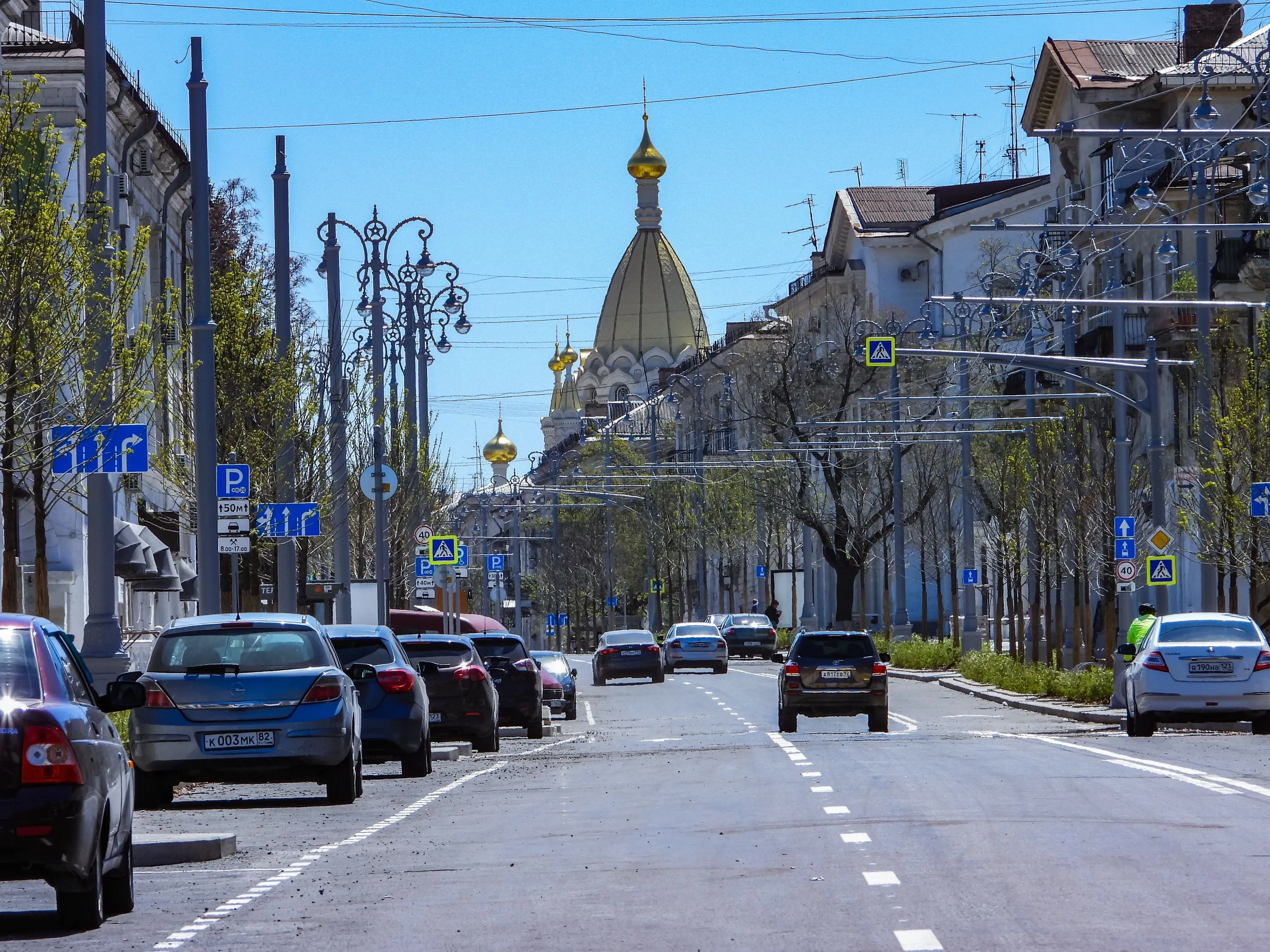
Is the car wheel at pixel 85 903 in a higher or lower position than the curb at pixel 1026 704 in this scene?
higher

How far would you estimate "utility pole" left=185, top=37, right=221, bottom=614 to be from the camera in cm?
2758

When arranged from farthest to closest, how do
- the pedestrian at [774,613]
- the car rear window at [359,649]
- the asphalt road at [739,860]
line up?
the pedestrian at [774,613]
the car rear window at [359,649]
the asphalt road at [739,860]

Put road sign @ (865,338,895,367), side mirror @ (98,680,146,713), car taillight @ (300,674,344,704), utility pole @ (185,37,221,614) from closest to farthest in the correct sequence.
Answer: side mirror @ (98,680,146,713), car taillight @ (300,674,344,704), utility pole @ (185,37,221,614), road sign @ (865,338,895,367)

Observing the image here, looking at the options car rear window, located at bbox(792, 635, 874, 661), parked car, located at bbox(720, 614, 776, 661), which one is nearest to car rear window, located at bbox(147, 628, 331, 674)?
car rear window, located at bbox(792, 635, 874, 661)

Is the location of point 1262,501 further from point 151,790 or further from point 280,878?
point 280,878

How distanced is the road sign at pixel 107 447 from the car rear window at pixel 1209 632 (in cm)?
1367

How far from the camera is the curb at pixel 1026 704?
36.8m

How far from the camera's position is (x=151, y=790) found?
20016mm

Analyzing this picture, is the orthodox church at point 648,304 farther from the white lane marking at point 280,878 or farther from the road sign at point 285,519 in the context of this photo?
the white lane marking at point 280,878

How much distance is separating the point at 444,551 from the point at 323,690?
89.1 ft

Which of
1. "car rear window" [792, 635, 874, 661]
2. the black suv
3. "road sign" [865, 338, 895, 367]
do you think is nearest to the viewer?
the black suv

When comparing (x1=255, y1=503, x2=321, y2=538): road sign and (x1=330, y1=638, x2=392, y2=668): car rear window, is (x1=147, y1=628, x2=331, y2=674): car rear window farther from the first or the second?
(x1=255, y1=503, x2=321, y2=538): road sign

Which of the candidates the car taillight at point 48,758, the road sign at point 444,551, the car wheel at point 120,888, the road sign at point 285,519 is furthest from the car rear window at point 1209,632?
the car taillight at point 48,758

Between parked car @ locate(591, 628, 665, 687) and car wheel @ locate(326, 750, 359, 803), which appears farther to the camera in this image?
parked car @ locate(591, 628, 665, 687)
